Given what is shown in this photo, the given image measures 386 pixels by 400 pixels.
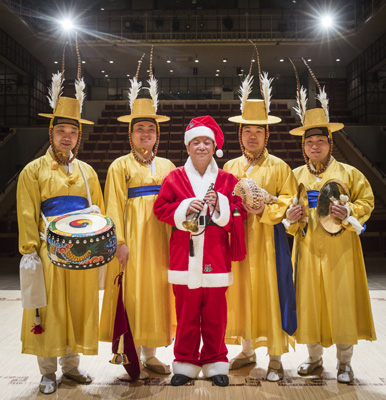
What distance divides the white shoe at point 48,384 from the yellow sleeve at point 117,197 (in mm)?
908

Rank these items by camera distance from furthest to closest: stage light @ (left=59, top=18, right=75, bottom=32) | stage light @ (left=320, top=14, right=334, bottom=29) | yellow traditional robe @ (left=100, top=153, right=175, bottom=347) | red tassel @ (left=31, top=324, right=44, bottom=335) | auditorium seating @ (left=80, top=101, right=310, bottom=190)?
stage light @ (left=59, top=18, right=75, bottom=32) → stage light @ (left=320, top=14, right=334, bottom=29) → auditorium seating @ (left=80, top=101, right=310, bottom=190) → yellow traditional robe @ (left=100, top=153, right=175, bottom=347) → red tassel @ (left=31, top=324, right=44, bottom=335)

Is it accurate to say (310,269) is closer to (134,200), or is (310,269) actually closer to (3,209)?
(134,200)

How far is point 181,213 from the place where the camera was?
2271 millimetres

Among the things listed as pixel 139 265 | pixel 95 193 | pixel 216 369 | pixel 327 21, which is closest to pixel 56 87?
pixel 95 193

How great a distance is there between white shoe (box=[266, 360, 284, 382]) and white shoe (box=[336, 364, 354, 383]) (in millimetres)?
360

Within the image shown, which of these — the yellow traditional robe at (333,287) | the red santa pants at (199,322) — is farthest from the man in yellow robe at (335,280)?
the red santa pants at (199,322)

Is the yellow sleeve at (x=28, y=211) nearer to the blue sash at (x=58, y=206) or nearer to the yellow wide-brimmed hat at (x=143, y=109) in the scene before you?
the blue sash at (x=58, y=206)

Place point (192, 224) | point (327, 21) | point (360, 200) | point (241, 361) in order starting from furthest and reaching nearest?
point (327, 21), point (241, 361), point (360, 200), point (192, 224)

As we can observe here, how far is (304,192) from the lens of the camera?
7.80ft

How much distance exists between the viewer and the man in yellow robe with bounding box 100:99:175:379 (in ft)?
8.08

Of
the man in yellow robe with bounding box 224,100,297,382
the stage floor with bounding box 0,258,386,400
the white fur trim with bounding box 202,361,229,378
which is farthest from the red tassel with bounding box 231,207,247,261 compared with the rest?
the stage floor with bounding box 0,258,386,400

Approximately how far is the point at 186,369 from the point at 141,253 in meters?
0.76

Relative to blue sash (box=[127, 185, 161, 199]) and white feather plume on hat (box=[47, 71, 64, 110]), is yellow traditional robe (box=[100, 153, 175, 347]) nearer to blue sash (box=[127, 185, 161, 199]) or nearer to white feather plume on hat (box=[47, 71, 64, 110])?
blue sash (box=[127, 185, 161, 199])

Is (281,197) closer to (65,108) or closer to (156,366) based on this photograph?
(156,366)
